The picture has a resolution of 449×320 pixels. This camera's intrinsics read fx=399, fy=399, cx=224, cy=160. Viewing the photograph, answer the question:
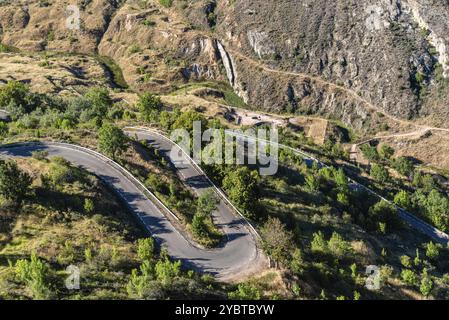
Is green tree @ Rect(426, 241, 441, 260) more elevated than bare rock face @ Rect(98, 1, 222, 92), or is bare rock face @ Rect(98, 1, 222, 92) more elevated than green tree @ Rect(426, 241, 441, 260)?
bare rock face @ Rect(98, 1, 222, 92)

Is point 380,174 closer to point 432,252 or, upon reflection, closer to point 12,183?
point 432,252

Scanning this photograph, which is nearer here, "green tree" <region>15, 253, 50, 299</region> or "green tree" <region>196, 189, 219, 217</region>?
A: "green tree" <region>15, 253, 50, 299</region>

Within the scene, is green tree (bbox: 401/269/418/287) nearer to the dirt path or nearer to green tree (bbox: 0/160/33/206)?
green tree (bbox: 0/160/33/206)

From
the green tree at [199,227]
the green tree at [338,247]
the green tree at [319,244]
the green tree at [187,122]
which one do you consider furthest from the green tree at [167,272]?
the green tree at [187,122]

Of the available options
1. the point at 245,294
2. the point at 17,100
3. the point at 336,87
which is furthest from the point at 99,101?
the point at 336,87

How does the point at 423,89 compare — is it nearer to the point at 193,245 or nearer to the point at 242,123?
the point at 242,123

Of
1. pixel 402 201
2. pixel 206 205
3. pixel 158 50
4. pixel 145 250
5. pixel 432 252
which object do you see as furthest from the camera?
pixel 158 50

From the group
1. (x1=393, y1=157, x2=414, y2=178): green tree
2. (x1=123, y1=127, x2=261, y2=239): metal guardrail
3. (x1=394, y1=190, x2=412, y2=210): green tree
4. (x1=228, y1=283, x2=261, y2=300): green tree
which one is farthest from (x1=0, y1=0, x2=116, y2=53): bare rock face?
(x1=228, y1=283, x2=261, y2=300): green tree

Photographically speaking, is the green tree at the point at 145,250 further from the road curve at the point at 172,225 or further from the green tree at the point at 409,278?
the green tree at the point at 409,278
